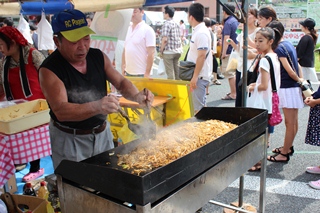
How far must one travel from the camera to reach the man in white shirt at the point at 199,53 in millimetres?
4867

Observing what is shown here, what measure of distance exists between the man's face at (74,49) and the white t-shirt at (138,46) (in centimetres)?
300

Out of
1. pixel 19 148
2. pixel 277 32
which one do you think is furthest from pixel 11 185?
pixel 277 32

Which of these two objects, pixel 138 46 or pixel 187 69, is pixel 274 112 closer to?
pixel 187 69

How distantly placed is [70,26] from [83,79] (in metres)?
0.41

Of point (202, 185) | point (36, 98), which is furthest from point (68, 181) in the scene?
point (36, 98)

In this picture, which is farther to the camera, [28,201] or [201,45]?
[201,45]

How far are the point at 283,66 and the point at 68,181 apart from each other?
10.8 ft

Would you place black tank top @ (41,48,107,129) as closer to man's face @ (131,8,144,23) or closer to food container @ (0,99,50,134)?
food container @ (0,99,50,134)

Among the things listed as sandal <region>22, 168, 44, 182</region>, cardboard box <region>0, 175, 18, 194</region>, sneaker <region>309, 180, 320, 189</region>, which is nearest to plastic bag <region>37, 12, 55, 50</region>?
sandal <region>22, 168, 44, 182</region>

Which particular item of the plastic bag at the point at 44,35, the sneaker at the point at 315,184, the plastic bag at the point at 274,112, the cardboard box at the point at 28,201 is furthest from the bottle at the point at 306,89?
the plastic bag at the point at 44,35

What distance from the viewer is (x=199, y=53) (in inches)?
193

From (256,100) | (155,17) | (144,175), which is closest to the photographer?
(144,175)

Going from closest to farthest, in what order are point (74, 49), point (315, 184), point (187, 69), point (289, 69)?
point (74, 49) < point (315, 184) < point (289, 69) < point (187, 69)

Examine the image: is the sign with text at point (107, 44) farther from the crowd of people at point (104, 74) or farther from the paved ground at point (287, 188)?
the paved ground at point (287, 188)
